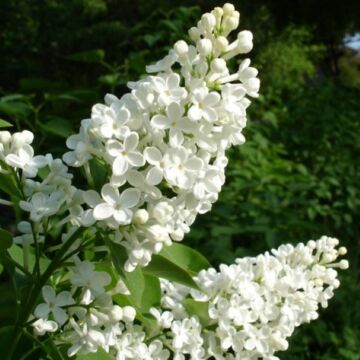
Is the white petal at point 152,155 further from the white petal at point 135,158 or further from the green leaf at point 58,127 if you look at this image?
the green leaf at point 58,127

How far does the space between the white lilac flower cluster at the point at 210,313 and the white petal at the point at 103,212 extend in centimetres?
9

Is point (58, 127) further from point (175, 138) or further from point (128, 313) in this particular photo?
point (175, 138)

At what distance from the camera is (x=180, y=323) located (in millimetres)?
1013

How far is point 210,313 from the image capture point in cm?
102

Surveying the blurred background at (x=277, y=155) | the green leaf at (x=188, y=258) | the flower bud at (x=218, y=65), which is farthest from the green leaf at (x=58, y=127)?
the flower bud at (x=218, y=65)

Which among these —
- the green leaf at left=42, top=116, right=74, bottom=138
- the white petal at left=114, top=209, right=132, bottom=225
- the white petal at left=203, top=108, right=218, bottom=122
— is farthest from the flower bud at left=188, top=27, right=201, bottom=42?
the green leaf at left=42, top=116, right=74, bottom=138

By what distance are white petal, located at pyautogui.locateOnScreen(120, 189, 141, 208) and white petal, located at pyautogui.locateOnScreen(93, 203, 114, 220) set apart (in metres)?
0.01

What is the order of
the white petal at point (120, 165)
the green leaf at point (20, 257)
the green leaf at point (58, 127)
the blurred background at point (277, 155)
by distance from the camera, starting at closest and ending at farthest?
the white petal at point (120, 165)
the green leaf at point (20, 257)
the green leaf at point (58, 127)
the blurred background at point (277, 155)

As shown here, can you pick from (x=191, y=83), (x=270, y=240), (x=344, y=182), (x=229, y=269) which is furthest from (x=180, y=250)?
(x=344, y=182)

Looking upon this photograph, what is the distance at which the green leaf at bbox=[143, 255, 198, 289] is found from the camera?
33.8 inches

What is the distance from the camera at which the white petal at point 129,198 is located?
2.54 feet

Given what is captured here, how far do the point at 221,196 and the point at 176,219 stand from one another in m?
1.89

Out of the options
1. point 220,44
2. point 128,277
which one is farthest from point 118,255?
point 220,44

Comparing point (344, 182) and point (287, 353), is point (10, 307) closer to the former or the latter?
point (287, 353)
